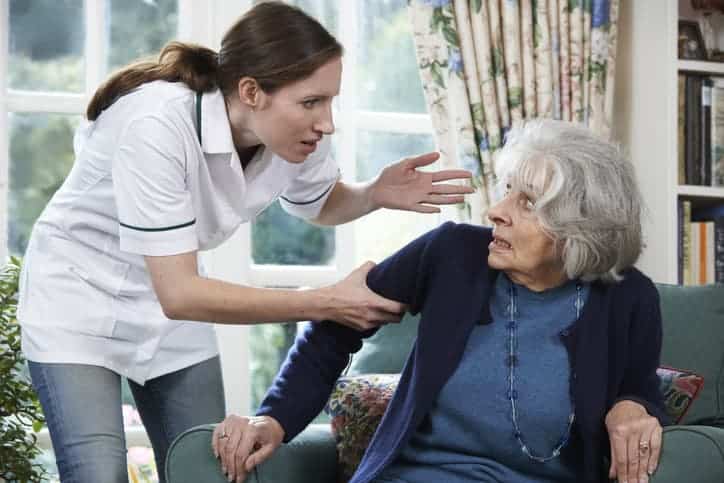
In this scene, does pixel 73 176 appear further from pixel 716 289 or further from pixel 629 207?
pixel 716 289

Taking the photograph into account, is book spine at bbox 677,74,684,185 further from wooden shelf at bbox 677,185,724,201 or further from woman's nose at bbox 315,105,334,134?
woman's nose at bbox 315,105,334,134

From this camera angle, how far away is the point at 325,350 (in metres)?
2.05

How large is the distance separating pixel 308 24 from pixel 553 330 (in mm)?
716

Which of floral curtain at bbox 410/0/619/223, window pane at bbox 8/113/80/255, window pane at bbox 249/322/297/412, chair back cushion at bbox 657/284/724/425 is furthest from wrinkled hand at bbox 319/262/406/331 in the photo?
window pane at bbox 8/113/80/255

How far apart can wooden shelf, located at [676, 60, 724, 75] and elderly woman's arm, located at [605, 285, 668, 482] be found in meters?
1.48

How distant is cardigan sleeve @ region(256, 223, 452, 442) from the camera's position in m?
2.00

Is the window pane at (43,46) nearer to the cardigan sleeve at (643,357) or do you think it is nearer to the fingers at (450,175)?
the fingers at (450,175)

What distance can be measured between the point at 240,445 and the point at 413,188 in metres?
0.72

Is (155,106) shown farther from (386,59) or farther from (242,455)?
(386,59)

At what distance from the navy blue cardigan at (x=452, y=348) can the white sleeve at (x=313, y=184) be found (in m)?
0.34

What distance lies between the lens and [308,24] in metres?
1.95

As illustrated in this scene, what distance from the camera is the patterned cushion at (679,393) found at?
7.62 feet

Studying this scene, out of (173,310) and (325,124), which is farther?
(325,124)

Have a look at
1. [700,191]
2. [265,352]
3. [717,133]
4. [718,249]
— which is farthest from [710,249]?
[265,352]
